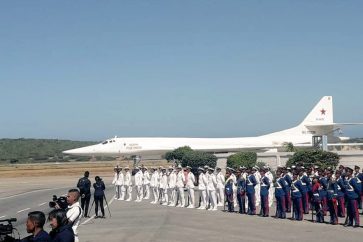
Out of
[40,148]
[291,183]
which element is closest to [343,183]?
[291,183]

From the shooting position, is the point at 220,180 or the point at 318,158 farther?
the point at 318,158

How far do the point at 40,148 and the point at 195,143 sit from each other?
95.7 m

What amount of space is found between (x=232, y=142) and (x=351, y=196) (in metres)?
48.0

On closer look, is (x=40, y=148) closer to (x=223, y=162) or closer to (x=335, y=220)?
(x=223, y=162)

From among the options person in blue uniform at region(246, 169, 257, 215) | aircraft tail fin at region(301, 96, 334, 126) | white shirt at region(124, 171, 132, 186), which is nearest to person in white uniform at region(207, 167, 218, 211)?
person in blue uniform at region(246, 169, 257, 215)

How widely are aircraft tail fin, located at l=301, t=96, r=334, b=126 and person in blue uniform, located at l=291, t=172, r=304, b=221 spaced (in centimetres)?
5270

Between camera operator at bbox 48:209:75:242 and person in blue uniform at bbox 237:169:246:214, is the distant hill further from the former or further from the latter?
camera operator at bbox 48:209:75:242

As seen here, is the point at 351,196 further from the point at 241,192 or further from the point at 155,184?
the point at 155,184

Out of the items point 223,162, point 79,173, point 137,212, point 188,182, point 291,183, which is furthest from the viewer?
point 79,173

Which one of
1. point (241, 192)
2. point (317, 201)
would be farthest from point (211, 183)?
point (317, 201)

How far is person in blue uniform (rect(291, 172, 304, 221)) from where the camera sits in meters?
17.6

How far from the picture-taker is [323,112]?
6962 cm

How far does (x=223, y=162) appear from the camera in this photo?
130ft

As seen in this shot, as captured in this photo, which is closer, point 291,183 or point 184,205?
point 291,183
